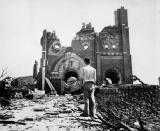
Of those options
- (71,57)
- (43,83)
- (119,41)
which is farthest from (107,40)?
(43,83)

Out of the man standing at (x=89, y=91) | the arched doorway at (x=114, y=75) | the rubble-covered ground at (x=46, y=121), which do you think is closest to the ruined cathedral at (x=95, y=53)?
the arched doorway at (x=114, y=75)

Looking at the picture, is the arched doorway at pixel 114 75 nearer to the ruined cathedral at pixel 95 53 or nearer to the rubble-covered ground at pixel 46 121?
the ruined cathedral at pixel 95 53

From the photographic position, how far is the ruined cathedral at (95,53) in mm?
28141

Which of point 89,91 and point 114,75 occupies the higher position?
point 114,75

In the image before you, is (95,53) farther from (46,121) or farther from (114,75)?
(46,121)

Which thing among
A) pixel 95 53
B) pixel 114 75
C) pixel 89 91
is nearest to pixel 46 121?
pixel 89 91

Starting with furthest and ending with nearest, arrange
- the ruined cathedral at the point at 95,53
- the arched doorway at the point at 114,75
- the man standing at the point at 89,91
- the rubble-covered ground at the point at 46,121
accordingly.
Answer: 1. the arched doorway at the point at 114,75
2. the ruined cathedral at the point at 95,53
3. the man standing at the point at 89,91
4. the rubble-covered ground at the point at 46,121

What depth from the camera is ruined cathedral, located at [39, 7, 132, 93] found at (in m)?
28.1

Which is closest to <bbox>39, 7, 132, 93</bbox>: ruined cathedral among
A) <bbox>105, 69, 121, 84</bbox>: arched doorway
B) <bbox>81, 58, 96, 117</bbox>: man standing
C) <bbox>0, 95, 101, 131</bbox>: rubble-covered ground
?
<bbox>105, 69, 121, 84</bbox>: arched doorway

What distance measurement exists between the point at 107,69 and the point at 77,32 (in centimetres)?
728

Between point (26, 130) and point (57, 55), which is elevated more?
point (57, 55)

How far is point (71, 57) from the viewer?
28469mm

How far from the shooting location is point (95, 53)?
29.4 metres

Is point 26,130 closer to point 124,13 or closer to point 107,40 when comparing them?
point 107,40
